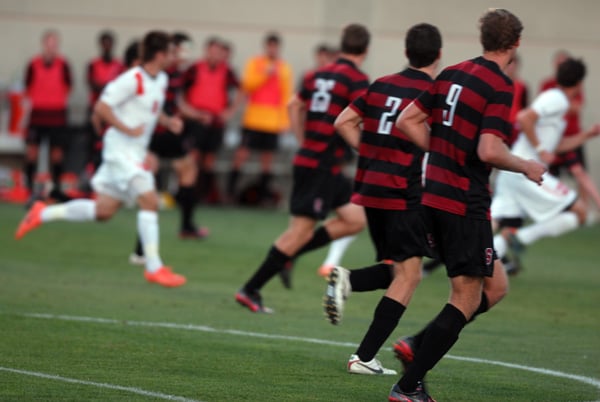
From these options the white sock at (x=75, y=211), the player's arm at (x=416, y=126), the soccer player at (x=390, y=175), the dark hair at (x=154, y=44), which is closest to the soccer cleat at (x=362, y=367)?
the soccer player at (x=390, y=175)

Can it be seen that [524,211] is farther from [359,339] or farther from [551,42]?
[551,42]

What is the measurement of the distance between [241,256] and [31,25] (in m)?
9.47

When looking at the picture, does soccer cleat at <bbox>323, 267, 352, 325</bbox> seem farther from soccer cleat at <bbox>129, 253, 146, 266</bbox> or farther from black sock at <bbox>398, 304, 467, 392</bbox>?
soccer cleat at <bbox>129, 253, 146, 266</bbox>

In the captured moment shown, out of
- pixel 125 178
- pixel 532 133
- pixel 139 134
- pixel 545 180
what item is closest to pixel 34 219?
pixel 125 178

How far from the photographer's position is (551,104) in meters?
11.2

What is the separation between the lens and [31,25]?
20.8 m

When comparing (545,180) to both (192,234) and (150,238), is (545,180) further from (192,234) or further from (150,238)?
(192,234)

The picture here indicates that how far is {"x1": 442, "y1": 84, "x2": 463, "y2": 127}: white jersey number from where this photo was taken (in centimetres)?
600

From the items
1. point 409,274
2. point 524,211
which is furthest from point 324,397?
point 524,211

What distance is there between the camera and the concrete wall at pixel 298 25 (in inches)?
819

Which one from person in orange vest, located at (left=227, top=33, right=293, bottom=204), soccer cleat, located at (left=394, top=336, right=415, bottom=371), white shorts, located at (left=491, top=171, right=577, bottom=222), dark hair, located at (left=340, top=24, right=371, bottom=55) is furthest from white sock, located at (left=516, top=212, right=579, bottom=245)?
person in orange vest, located at (left=227, top=33, right=293, bottom=204)

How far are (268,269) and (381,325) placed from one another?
2490 mm

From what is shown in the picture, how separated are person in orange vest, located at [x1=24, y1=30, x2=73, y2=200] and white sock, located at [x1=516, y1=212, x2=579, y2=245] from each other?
9.53m

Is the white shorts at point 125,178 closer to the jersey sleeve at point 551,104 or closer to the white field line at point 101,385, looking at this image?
the jersey sleeve at point 551,104
